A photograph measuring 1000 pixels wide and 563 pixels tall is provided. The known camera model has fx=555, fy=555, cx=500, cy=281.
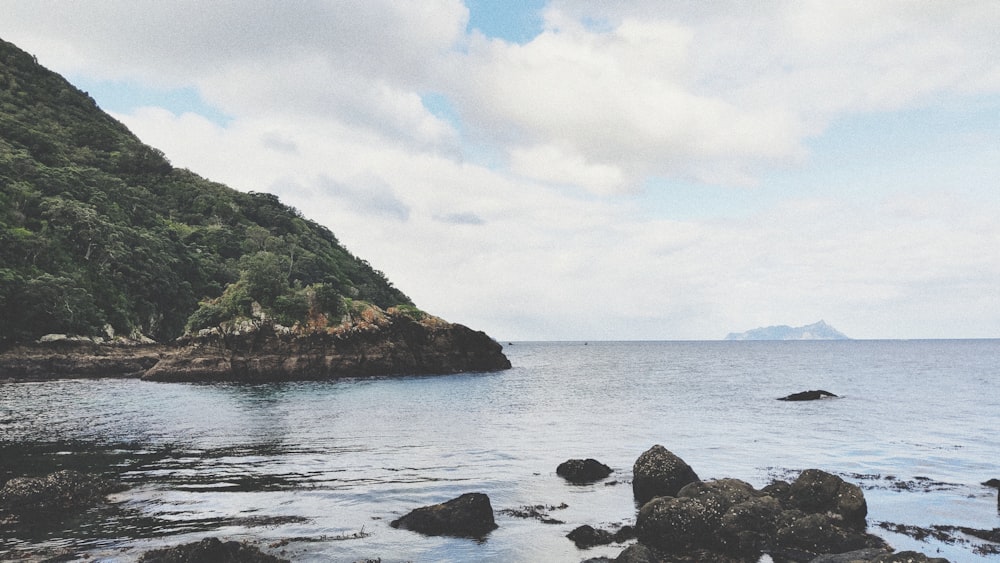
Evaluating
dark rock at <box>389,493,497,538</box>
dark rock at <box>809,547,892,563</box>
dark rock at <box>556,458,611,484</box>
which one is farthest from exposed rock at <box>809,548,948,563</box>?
dark rock at <box>556,458,611,484</box>

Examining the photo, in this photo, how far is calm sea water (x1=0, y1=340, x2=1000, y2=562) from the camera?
15273 mm

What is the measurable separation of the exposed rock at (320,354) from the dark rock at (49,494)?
60753 millimetres

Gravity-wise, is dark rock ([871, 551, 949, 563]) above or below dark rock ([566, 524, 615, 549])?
above

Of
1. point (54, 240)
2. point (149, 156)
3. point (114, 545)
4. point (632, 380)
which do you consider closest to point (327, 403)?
point (114, 545)

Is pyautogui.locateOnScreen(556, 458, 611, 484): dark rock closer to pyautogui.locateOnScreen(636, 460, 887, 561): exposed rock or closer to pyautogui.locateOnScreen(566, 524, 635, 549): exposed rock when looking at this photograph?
pyautogui.locateOnScreen(636, 460, 887, 561): exposed rock

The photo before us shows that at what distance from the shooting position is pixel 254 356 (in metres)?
78.4

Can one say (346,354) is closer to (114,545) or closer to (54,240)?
(54,240)

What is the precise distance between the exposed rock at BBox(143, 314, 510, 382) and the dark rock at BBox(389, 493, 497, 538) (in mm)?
67401

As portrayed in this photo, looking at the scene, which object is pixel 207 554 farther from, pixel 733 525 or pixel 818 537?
pixel 818 537

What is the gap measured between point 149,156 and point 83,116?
110ft

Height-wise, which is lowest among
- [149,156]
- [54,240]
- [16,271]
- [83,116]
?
[16,271]

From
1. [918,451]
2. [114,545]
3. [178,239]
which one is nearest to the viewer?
[114,545]

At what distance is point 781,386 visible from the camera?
72.2 m

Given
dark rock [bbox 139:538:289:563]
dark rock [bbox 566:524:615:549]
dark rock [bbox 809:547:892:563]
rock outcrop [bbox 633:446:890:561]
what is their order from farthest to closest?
dark rock [bbox 566:524:615:549], rock outcrop [bbox 633:446:890:561], dark rock [bbox 139:538:289:563], dark rock [bbox 809:547:892:563]
